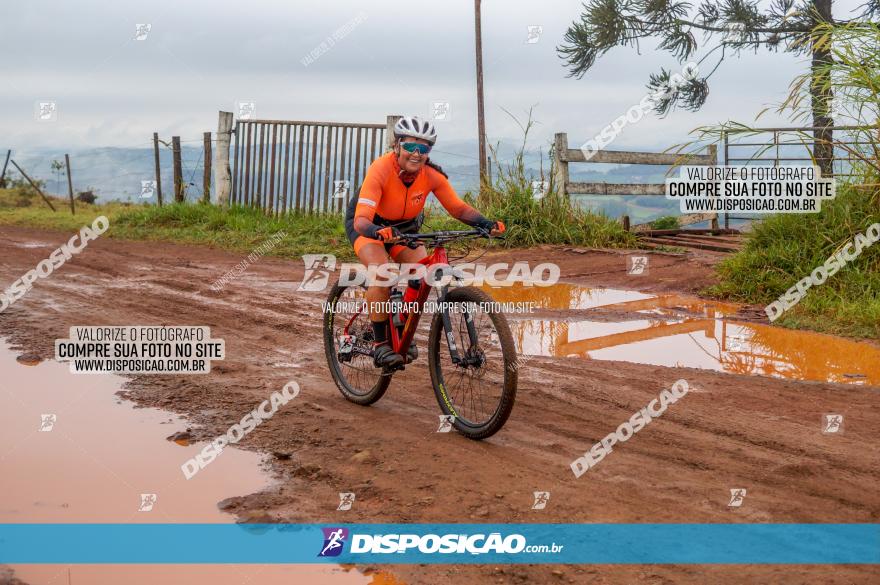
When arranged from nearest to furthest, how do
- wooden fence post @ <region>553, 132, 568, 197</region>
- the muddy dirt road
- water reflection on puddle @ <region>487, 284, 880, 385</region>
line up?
the muddy dirt road
water reflection on puddle @ <region>487, 284, 880, 385</region>
wooden fence post @ <region>553, 132, 568, 197</region>

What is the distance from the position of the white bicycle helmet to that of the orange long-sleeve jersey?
0.27 meters

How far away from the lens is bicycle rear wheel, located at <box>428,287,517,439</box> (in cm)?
534

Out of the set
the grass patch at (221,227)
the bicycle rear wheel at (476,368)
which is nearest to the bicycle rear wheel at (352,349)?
the bicycle rear wheel at (476,368)

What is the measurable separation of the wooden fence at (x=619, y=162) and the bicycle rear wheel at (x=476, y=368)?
10568 millimetres

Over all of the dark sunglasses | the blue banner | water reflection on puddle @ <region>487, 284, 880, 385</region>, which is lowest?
the blue banner

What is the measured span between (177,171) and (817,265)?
49.5 feet

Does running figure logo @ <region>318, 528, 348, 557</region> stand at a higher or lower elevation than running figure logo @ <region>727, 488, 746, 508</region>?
lower

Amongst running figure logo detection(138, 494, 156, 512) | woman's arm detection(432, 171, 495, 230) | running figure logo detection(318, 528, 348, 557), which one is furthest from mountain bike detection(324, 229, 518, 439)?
running figure logo detection(138, 494, 156, 512)

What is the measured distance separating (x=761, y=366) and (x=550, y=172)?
30.7ft

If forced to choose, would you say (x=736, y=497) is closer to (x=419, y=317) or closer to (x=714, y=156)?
(x=419, y=317)

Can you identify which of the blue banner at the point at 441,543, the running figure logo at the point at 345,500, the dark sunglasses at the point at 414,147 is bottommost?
the blue banner at the point at 441,543

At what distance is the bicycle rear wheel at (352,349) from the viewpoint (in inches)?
255

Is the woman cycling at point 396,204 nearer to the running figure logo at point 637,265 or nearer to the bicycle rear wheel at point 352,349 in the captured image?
the bicycle rear wheel at point 352,349

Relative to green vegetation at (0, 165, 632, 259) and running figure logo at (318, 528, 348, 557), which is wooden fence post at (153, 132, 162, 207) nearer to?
green vegetation at (0, 165, 632, 259)
